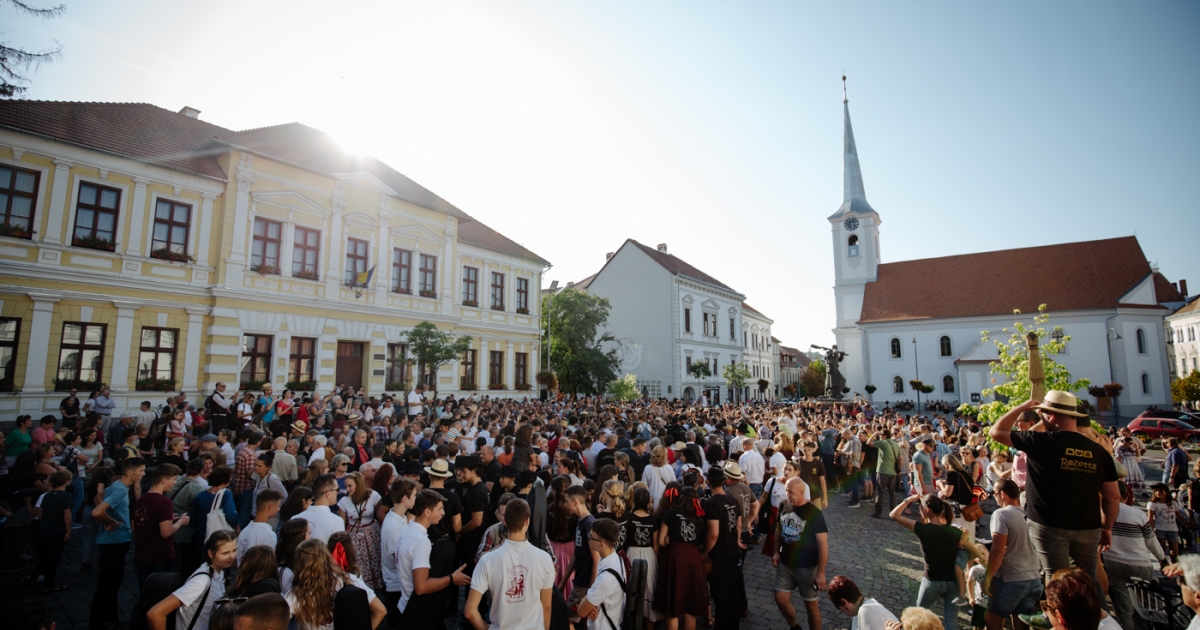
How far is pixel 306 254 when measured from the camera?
2042 centimetres

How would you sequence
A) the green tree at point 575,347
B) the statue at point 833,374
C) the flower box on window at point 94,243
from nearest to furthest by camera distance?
the flower box on window at point 94,243 < the green tree at point 575,347 < the statue at point 833,374

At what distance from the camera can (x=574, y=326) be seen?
120ft

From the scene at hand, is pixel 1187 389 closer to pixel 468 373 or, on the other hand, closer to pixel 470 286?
pixel 468 373

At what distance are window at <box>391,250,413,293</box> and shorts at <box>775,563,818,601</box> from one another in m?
20.8

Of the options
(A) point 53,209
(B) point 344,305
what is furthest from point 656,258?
(A) point 53,209

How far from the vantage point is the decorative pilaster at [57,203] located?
49.0ft

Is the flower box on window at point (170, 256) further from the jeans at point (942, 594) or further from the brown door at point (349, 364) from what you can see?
the jeans at point (942, 594)

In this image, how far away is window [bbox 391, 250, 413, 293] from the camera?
23.1m

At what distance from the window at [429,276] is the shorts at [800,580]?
2115 centimetres

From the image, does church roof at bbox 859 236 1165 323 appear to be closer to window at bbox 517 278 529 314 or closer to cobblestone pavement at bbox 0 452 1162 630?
window at bbox 517 278 529 314

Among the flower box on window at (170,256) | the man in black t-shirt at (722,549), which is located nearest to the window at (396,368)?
the flower box on window at (170,256)

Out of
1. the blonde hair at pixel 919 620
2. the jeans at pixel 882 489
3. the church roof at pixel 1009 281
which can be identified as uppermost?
the church roof at pixel 1009 281

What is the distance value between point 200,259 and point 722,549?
63.1 feet

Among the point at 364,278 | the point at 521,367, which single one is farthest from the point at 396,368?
the point at 521,367
